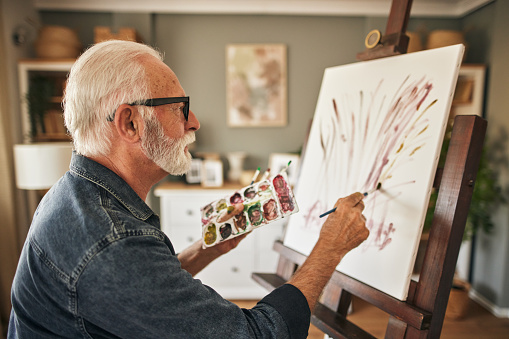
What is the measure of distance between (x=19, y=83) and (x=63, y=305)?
2695mm

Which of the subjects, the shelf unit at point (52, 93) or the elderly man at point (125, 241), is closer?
the elderly man at point (125, 241)

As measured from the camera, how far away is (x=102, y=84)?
75cm

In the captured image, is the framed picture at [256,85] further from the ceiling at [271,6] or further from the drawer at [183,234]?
the drawer at [183,234]

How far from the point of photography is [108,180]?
0.76 meters

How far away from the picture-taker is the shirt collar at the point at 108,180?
74cm

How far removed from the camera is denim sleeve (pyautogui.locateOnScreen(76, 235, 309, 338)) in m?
0.60

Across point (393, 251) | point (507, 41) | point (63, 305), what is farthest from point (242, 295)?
point (507, 41)

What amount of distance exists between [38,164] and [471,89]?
11.2 ft

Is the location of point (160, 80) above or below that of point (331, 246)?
above

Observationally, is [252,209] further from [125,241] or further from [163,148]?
[125,241]

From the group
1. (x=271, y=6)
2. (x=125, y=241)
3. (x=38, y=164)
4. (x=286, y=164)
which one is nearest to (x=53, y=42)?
(x=38, y=164)

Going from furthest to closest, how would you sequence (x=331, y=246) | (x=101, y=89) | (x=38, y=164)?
1. (x=38, y=164)
2. (x=331, y=246)
3. (x=101, y=89)

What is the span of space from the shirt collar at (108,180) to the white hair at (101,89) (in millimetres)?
39

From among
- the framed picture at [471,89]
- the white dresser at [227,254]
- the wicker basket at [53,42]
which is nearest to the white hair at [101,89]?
the white dresser at [227,254]
